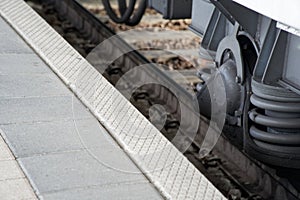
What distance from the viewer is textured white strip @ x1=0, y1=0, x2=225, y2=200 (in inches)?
132

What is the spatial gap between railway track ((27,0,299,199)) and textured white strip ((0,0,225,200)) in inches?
37.2

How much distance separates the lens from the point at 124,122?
406 centimetres

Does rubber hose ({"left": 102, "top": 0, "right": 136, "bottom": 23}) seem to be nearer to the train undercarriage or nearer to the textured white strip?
the textured white strip

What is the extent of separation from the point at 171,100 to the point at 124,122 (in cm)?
195

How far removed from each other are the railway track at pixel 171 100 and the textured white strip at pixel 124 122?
37.2 inches

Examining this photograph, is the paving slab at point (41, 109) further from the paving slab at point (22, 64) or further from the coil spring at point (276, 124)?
the coil spring at point (276, 124)

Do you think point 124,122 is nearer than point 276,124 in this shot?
Yes

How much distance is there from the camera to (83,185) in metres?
3.29

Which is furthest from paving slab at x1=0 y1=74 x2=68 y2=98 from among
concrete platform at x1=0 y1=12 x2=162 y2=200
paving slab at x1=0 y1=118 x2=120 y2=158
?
paving slab at x1=0 y1=118 x2=120 y2=158

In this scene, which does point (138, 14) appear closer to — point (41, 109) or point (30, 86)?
point (30, 86)

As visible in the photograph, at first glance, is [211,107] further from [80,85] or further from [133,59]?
[133,59]

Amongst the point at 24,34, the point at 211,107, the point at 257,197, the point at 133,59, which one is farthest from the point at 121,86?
the point at 257,197

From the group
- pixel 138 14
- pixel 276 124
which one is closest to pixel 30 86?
pixel 276 124

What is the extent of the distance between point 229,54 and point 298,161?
0.87 metres
